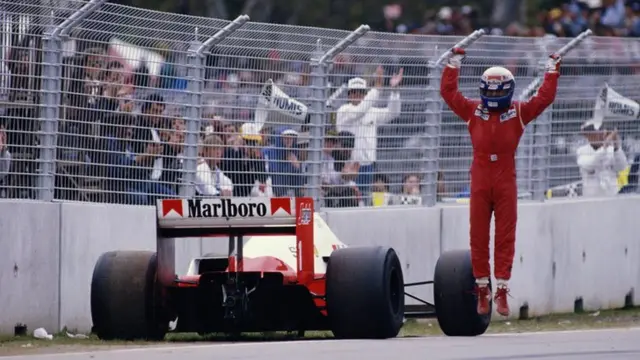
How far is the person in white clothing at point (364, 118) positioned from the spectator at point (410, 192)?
425 mm

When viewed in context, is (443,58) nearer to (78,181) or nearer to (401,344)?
(78,181)

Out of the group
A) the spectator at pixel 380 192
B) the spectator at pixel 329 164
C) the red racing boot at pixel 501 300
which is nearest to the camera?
the red racing boot at pixel 501 300

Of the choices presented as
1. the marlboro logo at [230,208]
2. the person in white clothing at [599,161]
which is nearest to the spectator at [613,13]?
the person in white clothing at [599,161]

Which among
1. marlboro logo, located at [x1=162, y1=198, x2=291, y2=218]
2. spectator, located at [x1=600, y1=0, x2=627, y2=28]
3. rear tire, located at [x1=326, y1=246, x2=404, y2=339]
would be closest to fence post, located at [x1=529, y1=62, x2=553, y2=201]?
rear tire, located at [x1=326, y1=246, x2=404, y2=339]

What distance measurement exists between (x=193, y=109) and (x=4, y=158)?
6.16 feet

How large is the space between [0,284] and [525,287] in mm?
5735

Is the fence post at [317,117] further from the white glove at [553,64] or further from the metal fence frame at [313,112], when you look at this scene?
the white glove at [553,64]

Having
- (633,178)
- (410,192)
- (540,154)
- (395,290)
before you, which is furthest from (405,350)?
(633,178)

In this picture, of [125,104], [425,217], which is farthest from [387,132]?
[125,104]

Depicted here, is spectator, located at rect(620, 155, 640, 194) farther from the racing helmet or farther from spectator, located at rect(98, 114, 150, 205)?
the racing helmet

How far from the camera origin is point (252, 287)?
1066 cm

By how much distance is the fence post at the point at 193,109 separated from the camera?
13102 millimetres

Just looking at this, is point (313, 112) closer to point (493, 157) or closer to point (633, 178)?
point (493, 157)

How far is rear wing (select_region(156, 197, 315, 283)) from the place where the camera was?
10453mm
